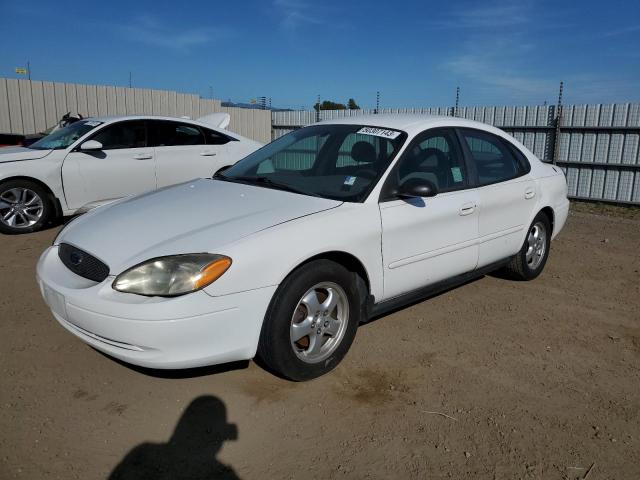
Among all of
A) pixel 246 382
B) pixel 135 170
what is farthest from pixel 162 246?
pixel 135 170

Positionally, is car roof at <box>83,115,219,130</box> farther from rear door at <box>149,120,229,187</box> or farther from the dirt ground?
the dirt ground

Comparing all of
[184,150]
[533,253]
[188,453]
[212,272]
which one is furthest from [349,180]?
[184,150]

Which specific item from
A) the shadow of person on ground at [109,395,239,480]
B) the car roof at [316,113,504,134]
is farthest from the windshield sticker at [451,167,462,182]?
the shadow of person on ground at [109,395,239,480]

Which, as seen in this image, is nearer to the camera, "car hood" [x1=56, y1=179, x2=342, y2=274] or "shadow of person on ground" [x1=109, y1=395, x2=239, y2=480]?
"shadow of person on ground" [x1=109, y1=395, x2=239, y2=480]

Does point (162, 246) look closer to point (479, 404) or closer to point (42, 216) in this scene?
point (479, 404)

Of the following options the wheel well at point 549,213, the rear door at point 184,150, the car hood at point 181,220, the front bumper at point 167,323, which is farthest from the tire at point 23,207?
the wheel well at point 549,213

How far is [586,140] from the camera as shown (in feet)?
36.1

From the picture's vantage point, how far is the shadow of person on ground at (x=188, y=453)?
2.38 m

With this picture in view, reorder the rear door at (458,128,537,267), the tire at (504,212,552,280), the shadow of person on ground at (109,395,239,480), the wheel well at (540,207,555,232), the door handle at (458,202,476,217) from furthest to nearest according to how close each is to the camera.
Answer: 1. the wheel well at (540,207,555,232)
2. the tire at (504,212,552,280)
3. the rear door at (458,128,537,267)
4. the door handle at (458,202,476,217)
5. the shadow of person on ground at (109,395,239,480)

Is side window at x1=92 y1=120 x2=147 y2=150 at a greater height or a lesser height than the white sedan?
greater

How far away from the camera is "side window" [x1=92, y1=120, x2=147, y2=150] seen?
7.20m

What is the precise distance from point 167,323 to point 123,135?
215 inches

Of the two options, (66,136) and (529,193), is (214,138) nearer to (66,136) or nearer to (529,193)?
(66,136)

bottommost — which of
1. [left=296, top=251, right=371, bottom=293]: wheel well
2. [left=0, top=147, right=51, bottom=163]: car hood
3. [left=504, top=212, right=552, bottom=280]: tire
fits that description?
[left=504, top=212, right=552, bottom=280]: tire
